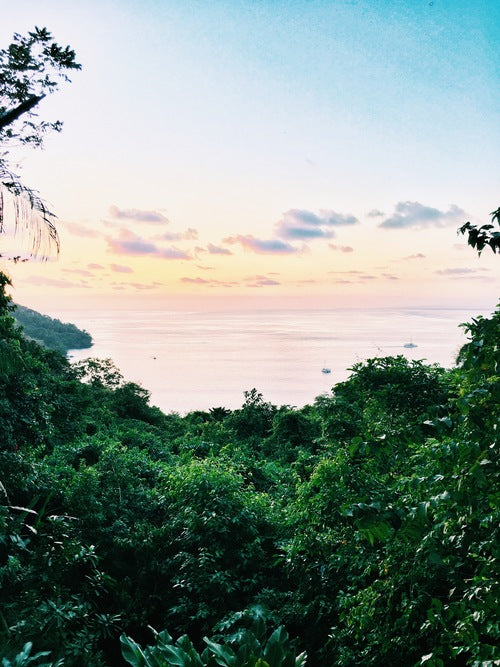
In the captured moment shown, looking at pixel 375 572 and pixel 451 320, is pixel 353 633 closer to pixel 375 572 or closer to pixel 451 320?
pixel 375 572

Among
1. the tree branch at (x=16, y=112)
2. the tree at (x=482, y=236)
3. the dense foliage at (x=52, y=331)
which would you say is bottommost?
the tree at (x=482, y=236)

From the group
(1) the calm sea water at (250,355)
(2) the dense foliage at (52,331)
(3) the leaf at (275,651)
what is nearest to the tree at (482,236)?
(3) the leaf at (275,651)

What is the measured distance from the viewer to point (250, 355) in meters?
72.9

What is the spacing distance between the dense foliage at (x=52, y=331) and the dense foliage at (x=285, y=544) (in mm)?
49216

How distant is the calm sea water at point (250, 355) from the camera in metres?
47.9

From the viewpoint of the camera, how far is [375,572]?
14.9ft

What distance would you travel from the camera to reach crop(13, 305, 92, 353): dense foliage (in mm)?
55250

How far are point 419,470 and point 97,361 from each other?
2748 centimetres

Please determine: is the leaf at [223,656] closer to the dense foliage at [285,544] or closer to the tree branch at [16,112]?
the dense foliage at [285,544]

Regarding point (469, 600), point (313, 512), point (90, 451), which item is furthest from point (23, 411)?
point (469, 600)

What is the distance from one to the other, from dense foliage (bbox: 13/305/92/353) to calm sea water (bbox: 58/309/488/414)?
1777 millimetres

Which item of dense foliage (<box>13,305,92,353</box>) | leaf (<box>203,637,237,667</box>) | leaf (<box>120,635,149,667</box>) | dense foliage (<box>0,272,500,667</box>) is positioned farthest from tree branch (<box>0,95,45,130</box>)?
dense foliage (<box>13,305,92,353</box>)

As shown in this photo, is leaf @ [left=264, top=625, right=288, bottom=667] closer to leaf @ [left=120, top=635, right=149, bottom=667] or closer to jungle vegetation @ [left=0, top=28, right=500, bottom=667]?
jungle vegetation @ [left=0, top=28, right=500, bottom=667]

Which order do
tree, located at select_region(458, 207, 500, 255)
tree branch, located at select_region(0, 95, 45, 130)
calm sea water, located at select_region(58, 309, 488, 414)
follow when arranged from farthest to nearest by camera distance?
calm sea water, located at select_region(58, 309, 488, 414) → tree branch, located at select_region(0, 95, 45, 130) → tree, located at select_region(458, 207, 500, 255)
